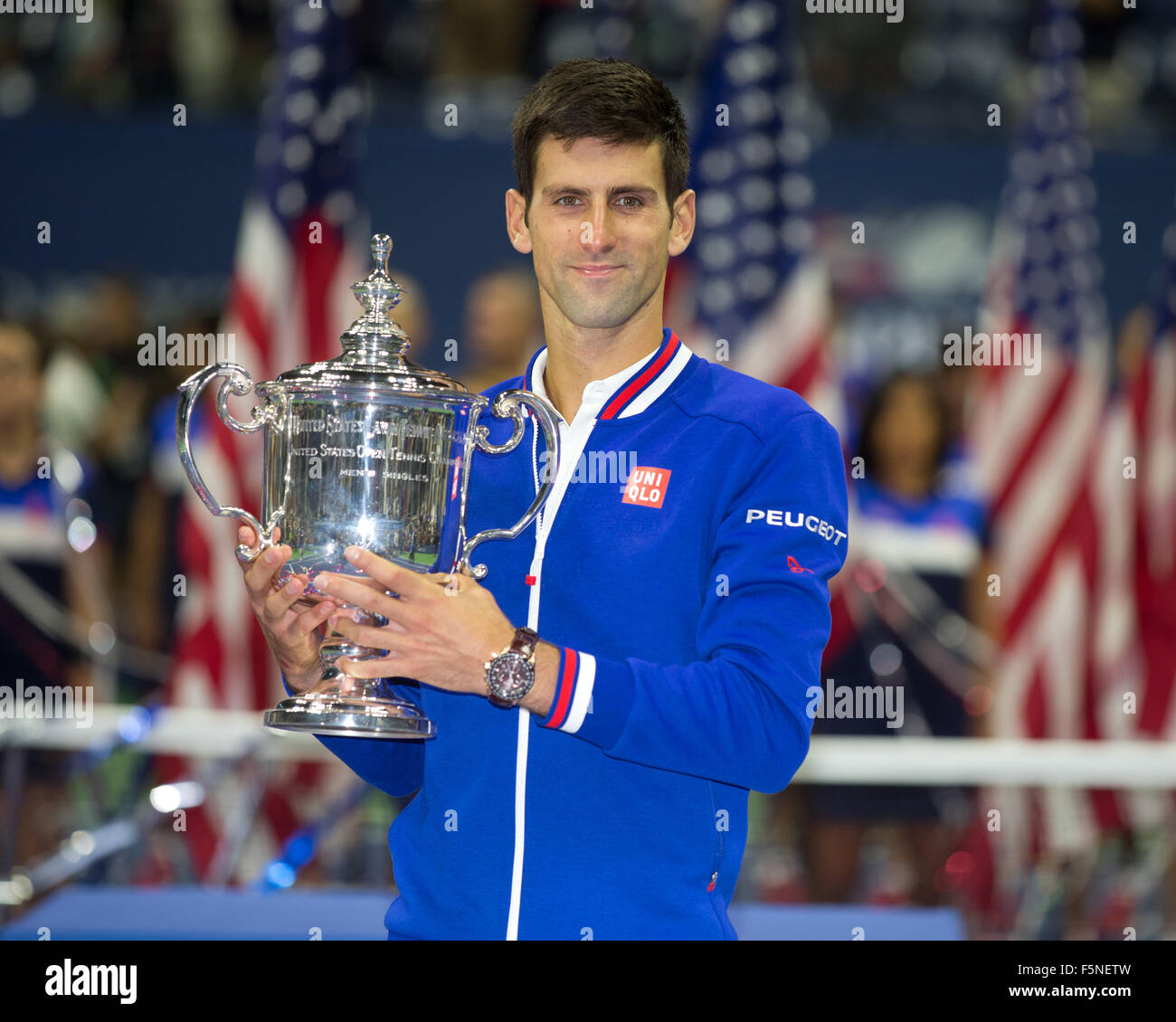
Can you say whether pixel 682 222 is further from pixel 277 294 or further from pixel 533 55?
pixel 533 55

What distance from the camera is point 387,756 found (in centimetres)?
215

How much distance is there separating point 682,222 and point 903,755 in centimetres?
254

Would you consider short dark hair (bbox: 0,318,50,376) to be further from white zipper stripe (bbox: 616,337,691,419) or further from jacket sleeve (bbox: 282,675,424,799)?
→ white zipper stripe (bbox: 616,337,691,419)

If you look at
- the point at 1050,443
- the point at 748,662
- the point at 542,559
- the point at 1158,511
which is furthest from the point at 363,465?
the point at 1158,511


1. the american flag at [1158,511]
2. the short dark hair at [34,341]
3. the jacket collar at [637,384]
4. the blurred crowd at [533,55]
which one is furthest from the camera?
the blurred crowd at [533,55]

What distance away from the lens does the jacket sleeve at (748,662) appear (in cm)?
179

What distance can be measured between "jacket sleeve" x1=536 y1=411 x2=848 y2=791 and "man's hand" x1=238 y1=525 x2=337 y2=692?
33cm

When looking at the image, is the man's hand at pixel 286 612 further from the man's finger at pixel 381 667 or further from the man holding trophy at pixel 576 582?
the man's finger at pixel 381 667

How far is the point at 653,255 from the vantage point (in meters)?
2.04

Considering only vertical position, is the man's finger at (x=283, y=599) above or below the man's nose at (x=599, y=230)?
below

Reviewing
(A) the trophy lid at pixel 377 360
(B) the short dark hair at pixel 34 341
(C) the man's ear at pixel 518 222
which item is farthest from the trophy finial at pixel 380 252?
(B) the short dark hair at pixel 34 341

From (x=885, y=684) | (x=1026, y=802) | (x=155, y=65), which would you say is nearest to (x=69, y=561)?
(x=885, y=684)

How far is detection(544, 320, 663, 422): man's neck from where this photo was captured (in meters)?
2.13

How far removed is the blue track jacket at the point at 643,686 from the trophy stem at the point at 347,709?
7 cm
